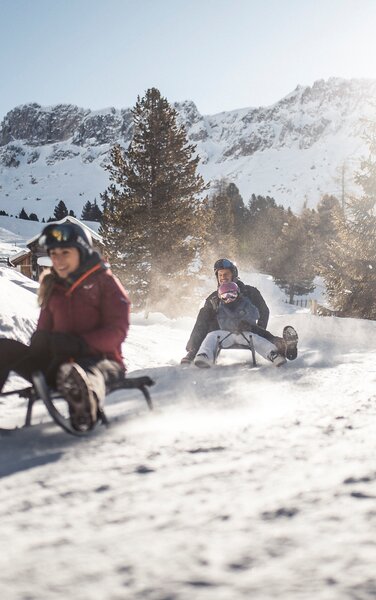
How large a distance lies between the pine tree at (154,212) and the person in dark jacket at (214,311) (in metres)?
13.0

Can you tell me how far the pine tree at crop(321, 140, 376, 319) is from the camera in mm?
17859

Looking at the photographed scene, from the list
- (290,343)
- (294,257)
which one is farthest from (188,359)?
(294,257)

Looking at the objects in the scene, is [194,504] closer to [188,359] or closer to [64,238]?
[64,238]

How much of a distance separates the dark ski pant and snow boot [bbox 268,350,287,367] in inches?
148

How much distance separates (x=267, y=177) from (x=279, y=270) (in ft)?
503

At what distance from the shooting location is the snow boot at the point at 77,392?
289 centimetres

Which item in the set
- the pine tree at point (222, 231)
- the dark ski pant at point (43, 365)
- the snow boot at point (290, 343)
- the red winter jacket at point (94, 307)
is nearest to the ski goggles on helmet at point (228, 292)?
the snow boot at point (290, 343)

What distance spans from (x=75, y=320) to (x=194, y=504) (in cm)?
190

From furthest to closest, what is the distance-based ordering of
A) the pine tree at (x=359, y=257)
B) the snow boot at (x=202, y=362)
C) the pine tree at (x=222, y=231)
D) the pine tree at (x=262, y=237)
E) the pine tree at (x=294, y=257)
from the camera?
the pine tree at (x=262, y=237), the pine tree at (x=294, y=257), the pine tree at (x=222, y=231), the pine tree at (x=359, y=257), the snow boot at (x=202, y=362)

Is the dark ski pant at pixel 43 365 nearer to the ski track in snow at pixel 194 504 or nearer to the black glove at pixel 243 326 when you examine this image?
the ski track in snow at pixel 194 504

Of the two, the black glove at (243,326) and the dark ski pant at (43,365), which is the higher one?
the dark ski pant at (43,365)

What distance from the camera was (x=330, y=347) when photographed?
9.32 metres

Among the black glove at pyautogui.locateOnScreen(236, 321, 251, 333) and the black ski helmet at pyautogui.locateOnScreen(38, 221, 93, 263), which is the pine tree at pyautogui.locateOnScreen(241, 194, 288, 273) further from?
the black ski helmet at pyautogui.locateOnScreen(38, 221, 93, 263)

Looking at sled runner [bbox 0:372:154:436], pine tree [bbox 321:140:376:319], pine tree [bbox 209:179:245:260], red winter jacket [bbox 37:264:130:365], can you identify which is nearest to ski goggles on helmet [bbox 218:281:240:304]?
sled runner [bbox 0:372:154:436]
